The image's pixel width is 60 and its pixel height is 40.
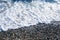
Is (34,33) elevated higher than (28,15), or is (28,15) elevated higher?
(34,33)

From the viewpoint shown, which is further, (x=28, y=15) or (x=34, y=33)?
(x=28, y=15)

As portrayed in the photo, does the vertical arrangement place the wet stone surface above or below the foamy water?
above

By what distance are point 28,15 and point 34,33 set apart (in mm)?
1179

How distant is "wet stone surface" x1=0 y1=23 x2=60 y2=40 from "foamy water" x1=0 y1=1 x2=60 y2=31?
320 mm

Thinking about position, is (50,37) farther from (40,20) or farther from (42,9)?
(42,9)

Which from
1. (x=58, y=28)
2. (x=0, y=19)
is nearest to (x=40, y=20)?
(x=58, y=28)

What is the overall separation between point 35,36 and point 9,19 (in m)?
1.22

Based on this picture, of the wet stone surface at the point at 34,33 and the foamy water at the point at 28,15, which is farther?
the foamy water at the point at 28,15

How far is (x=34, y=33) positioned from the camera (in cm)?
318

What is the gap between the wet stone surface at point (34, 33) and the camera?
296 centimetres

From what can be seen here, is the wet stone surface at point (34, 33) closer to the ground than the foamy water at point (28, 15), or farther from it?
farther from it

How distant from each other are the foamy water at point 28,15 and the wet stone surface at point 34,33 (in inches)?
12.6

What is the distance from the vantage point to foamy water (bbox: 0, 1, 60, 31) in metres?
3.82

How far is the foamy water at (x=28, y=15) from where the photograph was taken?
12.5 ft
